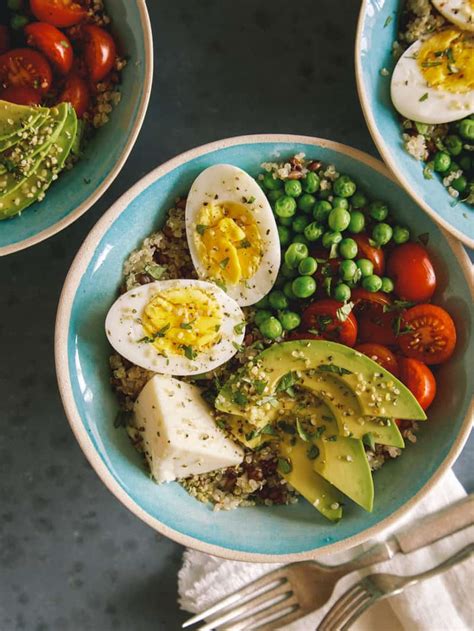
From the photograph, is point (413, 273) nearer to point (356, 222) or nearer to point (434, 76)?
point (356, 222)

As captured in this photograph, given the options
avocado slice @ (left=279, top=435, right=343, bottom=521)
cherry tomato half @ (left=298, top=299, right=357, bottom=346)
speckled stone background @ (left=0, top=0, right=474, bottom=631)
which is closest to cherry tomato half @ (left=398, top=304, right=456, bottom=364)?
cherry tomato half @ (left=298, top=299, right=357, bottom=346)

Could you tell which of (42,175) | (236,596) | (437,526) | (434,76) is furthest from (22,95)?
(437,526)

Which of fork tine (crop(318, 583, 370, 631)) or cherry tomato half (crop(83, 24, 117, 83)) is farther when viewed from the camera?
fork tine (crop(318, 583, 370, 631))

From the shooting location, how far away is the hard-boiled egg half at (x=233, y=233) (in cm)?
153

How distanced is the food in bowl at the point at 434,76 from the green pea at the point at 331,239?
242 millimetres

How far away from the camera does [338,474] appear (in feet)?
4.99

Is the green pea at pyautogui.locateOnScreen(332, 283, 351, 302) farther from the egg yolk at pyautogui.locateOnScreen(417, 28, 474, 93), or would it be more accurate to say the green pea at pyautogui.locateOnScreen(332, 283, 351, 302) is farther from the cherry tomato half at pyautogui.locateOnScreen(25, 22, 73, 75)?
the cherry tomato half at pyautogui.locateOnScreen(25, 22, 73, 75)

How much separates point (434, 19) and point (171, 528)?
130cm

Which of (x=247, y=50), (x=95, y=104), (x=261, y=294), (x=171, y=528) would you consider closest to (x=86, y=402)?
(x=171, y=528)

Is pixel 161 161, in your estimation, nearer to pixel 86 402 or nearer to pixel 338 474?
pixel 86 402

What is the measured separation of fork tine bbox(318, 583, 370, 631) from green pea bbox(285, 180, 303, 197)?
107cm

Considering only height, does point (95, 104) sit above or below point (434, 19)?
below

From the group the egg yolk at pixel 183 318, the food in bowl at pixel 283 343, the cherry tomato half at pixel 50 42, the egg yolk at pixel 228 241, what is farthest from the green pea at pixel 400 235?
the cherry tomato half at pixel 50 42

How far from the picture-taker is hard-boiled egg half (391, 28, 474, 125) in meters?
1.54
